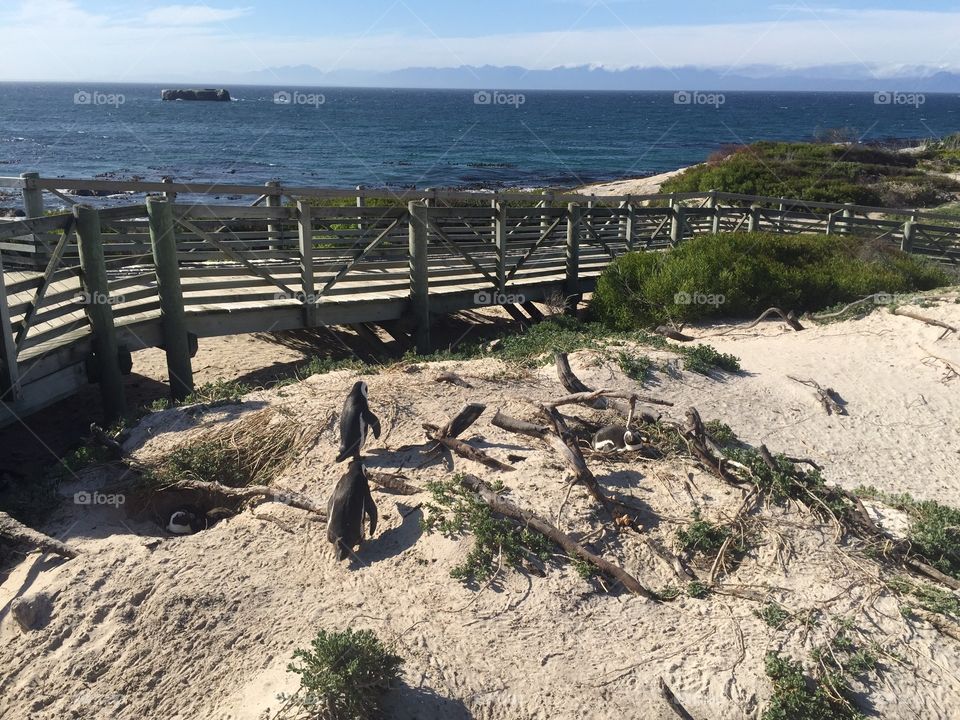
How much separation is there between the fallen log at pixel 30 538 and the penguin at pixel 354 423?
1.79 m

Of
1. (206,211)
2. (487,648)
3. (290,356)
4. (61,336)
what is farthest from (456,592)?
(290,356)

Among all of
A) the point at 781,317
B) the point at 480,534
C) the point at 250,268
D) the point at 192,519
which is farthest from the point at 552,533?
the point at 781,317

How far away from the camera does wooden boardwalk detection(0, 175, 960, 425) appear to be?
Answer: 25.3 feet

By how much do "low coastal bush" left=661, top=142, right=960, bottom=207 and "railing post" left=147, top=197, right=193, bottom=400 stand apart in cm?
2283

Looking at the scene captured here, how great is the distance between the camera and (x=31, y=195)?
9.73 metres

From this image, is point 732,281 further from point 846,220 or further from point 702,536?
point 846,220

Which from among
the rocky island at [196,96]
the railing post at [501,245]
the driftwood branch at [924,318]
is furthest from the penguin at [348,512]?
the rocky island at [196,96]

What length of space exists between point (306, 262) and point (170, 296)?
1.78 m

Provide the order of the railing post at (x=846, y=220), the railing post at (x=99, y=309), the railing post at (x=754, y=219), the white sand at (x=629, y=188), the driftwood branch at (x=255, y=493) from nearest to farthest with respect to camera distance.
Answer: the driftwood branch at (x=255, y=493) < the railing post at (x=99, y=309) < the railing post at (x=754, y=219) < the railing post at (x=846, y=220) < the white sand at (x=629, y=188)

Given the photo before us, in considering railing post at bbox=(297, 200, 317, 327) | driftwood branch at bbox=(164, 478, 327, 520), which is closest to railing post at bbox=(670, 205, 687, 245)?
railing post at bbox=(297, 200, 317, 327)

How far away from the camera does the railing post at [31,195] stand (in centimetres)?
962

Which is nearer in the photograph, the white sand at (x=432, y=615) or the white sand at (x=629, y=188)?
the white sand at (x=432, y=615)

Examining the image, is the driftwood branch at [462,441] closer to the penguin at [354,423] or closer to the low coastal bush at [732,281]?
the penguin at [354,423]

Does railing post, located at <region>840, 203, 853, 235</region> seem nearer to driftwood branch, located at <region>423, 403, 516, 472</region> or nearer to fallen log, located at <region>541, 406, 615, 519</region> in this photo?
fallen log, located at <region>541, 406, 615, 519</region>
